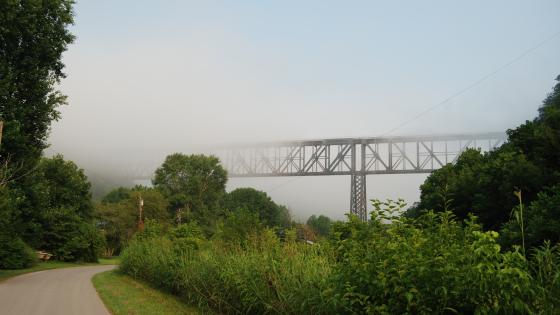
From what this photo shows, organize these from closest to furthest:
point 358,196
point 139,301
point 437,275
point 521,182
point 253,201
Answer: point 437,275 < point 139,301 < point 521,182 < point 358,196 < point 253,201

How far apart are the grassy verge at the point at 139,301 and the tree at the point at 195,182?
232 feet

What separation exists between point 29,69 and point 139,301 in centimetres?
1389

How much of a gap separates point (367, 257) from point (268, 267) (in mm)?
4351

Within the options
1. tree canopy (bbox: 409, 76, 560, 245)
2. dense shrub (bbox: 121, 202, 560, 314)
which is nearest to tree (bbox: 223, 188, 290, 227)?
tree canopy (bbox: 409, 76, 560, 245)

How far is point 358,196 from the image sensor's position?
163ft

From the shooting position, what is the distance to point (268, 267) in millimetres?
10516

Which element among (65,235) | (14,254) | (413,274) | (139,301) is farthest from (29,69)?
(65,235)

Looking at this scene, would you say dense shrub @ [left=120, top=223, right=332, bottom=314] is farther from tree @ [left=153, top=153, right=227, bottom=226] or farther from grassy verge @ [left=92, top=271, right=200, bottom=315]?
tree @ [left=153, top=153, right=227, bottom=226]

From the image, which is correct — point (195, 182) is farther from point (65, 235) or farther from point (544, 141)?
point (544, 141)

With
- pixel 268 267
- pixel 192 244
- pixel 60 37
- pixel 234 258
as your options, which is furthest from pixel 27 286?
pixel 268 267

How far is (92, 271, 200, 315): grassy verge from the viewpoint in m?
13.9

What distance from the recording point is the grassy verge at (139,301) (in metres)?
13.9

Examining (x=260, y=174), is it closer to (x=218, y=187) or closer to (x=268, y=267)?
(x=218, y=187)

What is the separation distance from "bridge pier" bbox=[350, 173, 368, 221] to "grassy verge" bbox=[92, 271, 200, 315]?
28466mm
